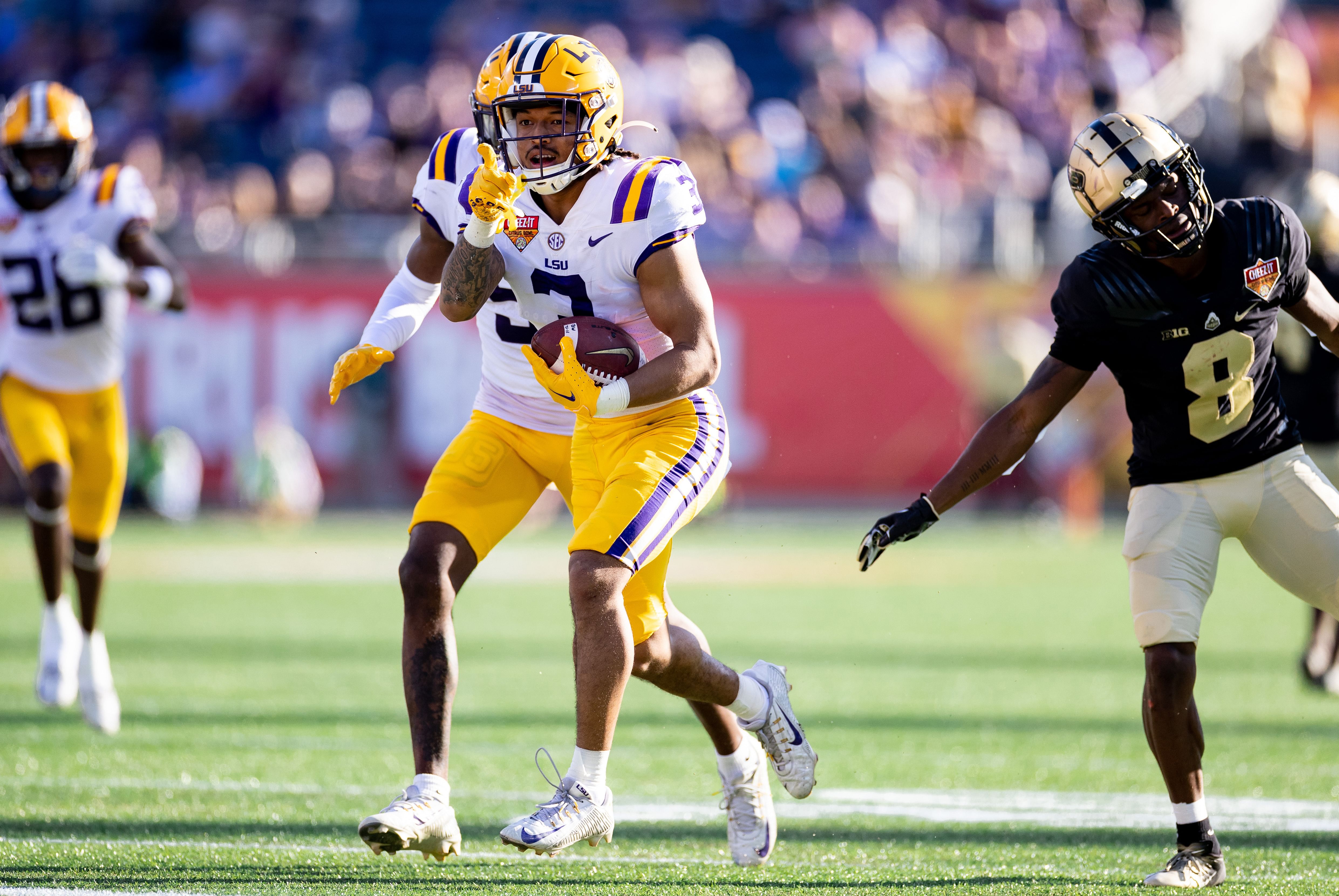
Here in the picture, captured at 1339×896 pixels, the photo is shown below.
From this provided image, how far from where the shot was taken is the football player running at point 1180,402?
400 cm

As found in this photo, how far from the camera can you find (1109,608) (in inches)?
388

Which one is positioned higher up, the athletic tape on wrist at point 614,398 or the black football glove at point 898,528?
the athletic tape on wrist at point 614,398

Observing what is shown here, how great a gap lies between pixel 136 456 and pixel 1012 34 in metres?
10.0

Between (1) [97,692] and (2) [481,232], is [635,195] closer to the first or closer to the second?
(2) [481,232]

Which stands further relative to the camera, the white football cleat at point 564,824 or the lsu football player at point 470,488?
the lsu football player at point 470,488

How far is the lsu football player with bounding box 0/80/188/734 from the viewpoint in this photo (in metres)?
6.41

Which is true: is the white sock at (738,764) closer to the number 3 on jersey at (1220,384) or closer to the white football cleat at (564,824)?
the white football cleat at (564,824)

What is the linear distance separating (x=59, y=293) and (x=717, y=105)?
36.3 feet

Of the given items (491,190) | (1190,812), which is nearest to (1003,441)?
(1190,812)

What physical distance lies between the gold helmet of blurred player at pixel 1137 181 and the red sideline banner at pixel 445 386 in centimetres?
1126

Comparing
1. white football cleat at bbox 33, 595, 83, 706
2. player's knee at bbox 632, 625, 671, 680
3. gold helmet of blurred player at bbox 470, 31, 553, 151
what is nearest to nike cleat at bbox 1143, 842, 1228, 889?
player's knee at bbox 632, 625, 671, 680

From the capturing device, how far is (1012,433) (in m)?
4.19

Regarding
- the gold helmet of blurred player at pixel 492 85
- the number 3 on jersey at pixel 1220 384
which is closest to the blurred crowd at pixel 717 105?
the gold helmet of blurred player at pixel 492 85

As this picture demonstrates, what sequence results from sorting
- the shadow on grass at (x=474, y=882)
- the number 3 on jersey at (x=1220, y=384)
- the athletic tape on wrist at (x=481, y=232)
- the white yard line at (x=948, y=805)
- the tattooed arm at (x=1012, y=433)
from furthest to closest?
the white yard line at (x=948, y=805) → the tattooed arm at (x=1012, y=433) → the number 3 on jersey at (x=1220, y=384) → the athletic tape on wrist at (x=481, y=232) → the shadow on grass at (x=474, y=882)
